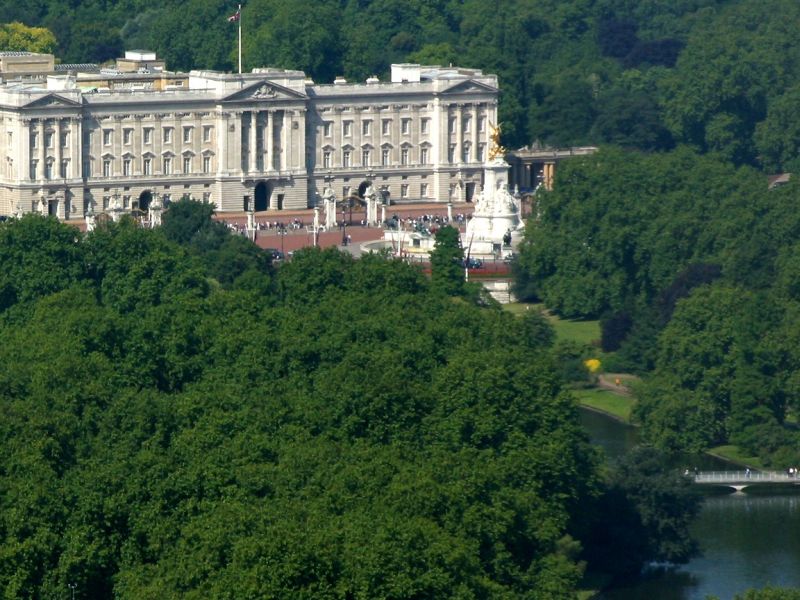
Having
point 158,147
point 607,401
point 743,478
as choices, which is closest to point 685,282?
point 607,401

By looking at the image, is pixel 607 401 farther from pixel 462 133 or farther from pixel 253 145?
pixel 462 133

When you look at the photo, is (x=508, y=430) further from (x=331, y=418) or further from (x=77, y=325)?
(x=77, y=325)

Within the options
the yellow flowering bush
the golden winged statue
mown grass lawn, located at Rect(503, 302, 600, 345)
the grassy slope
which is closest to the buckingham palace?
the golden winged statue

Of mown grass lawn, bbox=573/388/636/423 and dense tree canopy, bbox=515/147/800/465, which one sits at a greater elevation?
dense tree canopy, bbox=515/147/800/465

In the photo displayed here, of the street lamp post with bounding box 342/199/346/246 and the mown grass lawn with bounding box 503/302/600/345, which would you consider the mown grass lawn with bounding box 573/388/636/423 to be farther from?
the street lamp post with bounding box 342/199/346/246

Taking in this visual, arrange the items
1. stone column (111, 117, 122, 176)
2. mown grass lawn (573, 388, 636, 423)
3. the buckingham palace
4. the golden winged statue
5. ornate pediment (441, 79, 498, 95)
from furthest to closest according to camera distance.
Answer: ornate pediment (441, 79, 498, 95)
stone column (111, 117, 122, 176)
the buckingham palace
the golden winged statue
mown grass lawn (573, 388, 636, 423)

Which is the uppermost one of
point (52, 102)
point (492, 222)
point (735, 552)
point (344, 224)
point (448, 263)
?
point (52, 102)

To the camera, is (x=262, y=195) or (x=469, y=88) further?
(x=469, y=88)

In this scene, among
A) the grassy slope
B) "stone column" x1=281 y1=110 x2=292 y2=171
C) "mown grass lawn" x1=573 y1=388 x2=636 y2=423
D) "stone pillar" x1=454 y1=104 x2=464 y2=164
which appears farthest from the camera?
"stone pillar" x1=454 y1=104 x2=464 y2=164

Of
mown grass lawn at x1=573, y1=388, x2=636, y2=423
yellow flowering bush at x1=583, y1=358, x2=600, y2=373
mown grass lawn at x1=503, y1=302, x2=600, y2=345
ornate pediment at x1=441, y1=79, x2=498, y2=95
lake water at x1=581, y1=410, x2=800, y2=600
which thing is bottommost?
lake water at x1=581, y1=410, x2=800, y2=600
